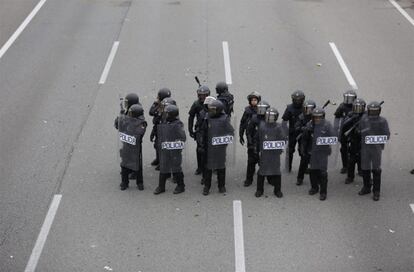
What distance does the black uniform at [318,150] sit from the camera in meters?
12.2

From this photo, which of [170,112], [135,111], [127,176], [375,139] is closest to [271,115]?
[170,112]

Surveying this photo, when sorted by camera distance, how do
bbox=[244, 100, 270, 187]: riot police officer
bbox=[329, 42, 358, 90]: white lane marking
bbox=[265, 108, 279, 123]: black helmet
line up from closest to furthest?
bbox=[265, 108, 279, 123]: black helmet
bbox=[244, 100, 270, 187]: riot police officer
bbox=[329, 42, 358, 90]: white lane marking

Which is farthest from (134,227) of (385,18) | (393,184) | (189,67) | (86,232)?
(385,18)

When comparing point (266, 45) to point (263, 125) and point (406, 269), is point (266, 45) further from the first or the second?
point (406, 269)

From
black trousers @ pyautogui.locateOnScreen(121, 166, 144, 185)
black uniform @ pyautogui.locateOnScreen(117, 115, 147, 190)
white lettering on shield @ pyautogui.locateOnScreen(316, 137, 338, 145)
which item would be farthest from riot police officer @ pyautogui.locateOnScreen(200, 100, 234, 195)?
white lettering on shield @ pyautogui.locateOnScreen(316, 137, 338, 145)

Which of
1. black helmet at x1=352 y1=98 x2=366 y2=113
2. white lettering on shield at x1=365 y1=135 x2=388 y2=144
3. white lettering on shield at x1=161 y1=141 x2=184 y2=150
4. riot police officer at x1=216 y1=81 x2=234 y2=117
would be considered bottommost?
white lettering on shield at x1=161 y1=141 x2=184 y2=150

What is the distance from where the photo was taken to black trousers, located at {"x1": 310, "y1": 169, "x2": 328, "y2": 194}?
12.4 meters

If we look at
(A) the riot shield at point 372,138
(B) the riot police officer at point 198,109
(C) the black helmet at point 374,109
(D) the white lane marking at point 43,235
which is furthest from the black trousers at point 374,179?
(D) the white lane marking at point 43,235

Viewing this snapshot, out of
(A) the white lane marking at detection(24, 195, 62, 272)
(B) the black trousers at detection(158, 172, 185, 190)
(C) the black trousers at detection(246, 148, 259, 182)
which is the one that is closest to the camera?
(A) the white lane marking at detection(24, 195, 62, 272)

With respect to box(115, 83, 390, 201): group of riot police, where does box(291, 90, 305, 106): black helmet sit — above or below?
above

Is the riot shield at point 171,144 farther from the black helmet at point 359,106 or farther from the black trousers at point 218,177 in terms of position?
the black helmet at point 359,106

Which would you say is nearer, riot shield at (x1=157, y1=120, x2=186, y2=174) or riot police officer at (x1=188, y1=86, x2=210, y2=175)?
riot shield at (x1=157, y1=120, x2=186, y2=174)

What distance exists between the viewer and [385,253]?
10992 mm

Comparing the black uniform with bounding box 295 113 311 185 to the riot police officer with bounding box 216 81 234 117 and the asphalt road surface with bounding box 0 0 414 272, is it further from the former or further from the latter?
the riot police officer with bounding box 216 81 234 117
